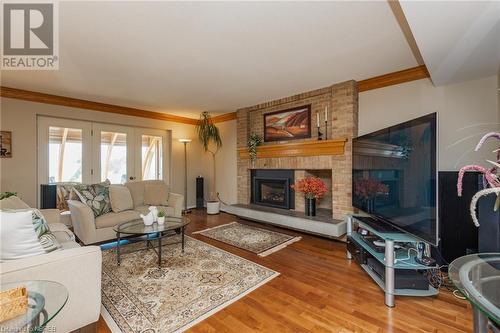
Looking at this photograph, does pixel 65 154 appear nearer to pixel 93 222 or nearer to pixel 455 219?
pixel 93 222

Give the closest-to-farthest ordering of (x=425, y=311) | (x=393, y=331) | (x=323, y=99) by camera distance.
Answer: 1. (x=393, y=331)
2. (x=425, y=311)
3. (x=323, y=99)

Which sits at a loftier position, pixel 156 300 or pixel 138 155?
pixel 138 155

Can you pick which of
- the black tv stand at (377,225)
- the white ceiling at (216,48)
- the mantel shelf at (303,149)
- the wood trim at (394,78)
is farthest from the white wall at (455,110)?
the black tv stand at (377,225)

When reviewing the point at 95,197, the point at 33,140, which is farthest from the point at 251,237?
the point at 33,140

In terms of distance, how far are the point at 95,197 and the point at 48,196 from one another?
1.15 meters

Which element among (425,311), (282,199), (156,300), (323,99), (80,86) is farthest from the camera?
(282,199)

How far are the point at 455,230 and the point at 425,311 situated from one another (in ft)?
3.54

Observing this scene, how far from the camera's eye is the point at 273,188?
15.8ft

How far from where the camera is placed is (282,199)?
4.60 metres

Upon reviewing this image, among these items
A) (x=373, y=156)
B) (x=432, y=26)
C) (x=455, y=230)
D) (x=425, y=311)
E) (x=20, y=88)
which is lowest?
(x=425, y=311)

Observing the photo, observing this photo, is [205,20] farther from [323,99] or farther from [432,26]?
[323,99]

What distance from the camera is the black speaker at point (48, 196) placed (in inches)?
150

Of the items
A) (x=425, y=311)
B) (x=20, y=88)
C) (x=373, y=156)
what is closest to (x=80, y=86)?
(x=20, y=88)

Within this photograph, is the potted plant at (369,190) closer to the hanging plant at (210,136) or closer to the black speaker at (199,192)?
the hanging plant at (210,136)
